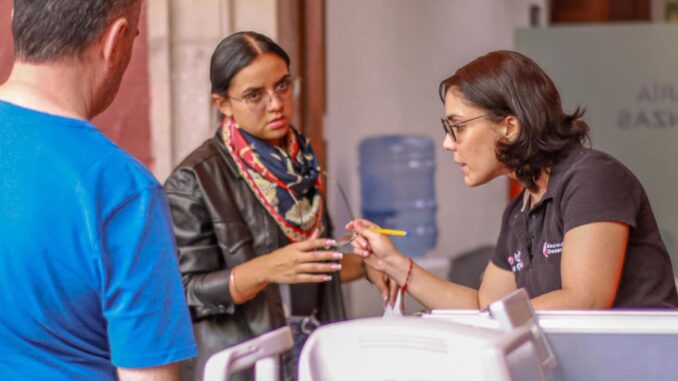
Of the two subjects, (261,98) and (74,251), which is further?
(261,98)

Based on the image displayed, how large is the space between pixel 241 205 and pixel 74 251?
1.40 meters

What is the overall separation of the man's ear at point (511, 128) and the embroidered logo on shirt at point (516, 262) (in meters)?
0.24

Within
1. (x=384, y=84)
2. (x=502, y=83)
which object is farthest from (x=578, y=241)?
(x=384, y=84)

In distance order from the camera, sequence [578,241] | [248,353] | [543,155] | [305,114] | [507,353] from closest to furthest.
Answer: [507,353] < [248,353] < [578,241] < [543,155] < [305,114]

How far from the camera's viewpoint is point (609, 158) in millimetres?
2189

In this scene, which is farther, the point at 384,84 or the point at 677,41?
the point at 384,84

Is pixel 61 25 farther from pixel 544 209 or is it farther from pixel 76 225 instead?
pixel 544 209

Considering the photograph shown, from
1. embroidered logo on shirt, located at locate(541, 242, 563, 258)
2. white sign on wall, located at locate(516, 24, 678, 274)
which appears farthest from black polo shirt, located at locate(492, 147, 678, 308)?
white sign on wall, located at locate(516, 24, 678, 274)

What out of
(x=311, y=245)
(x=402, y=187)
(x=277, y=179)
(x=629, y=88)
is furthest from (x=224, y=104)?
(x=402, y=187)

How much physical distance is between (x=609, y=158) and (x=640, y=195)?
94 mm

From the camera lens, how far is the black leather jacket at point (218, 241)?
112 inches

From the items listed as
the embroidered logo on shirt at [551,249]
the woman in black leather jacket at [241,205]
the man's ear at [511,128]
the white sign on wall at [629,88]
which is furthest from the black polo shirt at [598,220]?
the white sign on wall at [629,88]

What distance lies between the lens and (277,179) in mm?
2979

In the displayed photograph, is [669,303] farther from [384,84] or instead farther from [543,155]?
[384,84]
